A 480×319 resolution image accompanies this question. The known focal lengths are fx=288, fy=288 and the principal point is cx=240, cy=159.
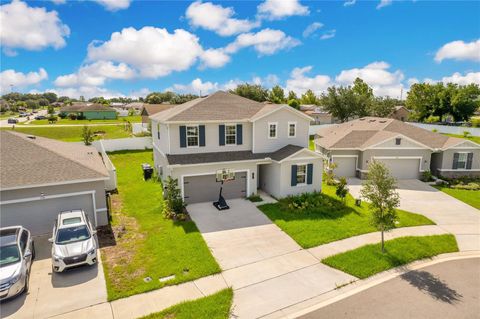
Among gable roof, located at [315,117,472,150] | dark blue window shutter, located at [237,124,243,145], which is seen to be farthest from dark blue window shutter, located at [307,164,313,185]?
gable roof, located at [315,117,472,150]

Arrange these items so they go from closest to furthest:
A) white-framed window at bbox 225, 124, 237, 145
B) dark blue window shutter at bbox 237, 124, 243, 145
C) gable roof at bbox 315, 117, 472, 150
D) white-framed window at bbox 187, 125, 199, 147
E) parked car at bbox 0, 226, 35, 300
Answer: parked car at bbox 0, 226, 35, 300
white-framed window at bbox 187, 125, 199, 147
white-framed window at bbox 225, 124, 237, 145
dark blue window shutter at bbox 237, 124, 243, 145
gable roof at bbox 315, 117, 472, 150

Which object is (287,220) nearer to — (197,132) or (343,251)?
(343,251)

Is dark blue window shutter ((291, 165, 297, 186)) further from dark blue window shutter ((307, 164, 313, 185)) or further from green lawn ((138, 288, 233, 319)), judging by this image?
green lawn ((138, 288, 233, 319))

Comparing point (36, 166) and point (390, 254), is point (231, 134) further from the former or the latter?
point (390, 254)

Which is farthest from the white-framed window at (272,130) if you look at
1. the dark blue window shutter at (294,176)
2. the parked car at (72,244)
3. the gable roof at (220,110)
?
the parked car at (72,244)

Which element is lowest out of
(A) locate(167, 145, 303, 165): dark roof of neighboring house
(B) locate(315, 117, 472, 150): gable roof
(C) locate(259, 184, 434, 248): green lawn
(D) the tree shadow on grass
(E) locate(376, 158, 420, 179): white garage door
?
(D) the tree shadow on grass

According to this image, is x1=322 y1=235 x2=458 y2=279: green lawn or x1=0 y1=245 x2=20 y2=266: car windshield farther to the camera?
x1=322 y1=235 x2=458 y2=279: green lawn

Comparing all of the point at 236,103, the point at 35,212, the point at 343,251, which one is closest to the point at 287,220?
the point at 343,251

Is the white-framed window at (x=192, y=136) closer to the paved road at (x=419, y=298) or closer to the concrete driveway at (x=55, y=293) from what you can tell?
the concrete driveway at (x=55, y=293)

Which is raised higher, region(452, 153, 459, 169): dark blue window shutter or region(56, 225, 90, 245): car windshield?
region(452, 153, 459, 169): dark blue window shutter
